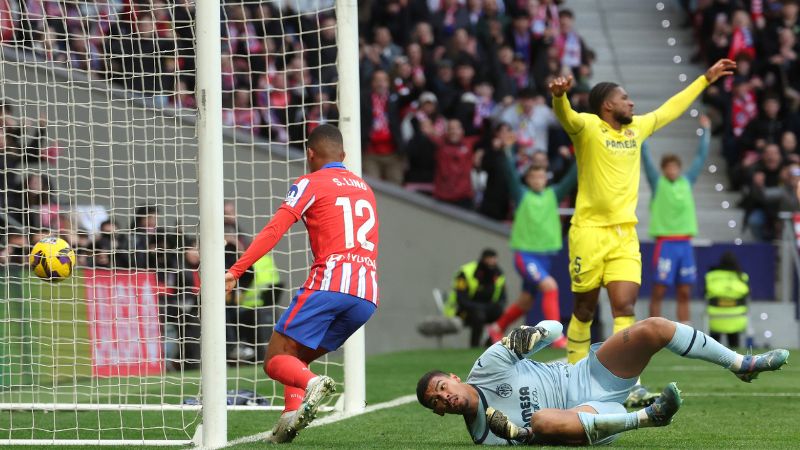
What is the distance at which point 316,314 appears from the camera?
8125 millimetres

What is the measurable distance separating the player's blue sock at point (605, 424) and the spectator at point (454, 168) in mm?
13001

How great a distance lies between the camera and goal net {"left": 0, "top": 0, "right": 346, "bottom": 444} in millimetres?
9648

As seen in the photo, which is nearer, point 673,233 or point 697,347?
point 697,347

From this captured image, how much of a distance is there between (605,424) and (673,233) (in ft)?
35.3

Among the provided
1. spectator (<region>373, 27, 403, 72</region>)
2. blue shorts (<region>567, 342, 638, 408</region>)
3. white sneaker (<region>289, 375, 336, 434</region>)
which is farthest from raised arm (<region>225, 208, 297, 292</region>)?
spectator (<region>373, 27, 403, 72</region>)

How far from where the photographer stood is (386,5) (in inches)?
902

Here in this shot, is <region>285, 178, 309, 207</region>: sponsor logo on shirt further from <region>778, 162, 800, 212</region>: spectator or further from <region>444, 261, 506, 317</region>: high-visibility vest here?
<region>778, 162, 800, 212</region>: spectator

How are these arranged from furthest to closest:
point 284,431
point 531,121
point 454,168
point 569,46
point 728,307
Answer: point 569,46 < point 531,121 < point 454,168 < point 728,307 < point 284,431

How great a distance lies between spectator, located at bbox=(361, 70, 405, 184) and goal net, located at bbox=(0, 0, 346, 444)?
6676mm

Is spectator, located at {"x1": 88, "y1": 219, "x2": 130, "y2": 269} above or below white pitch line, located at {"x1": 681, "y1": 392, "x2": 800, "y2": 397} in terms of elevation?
above

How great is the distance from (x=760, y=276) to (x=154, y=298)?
1075cm

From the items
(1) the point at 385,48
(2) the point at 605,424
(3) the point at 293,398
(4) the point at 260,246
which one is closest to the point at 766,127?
(1) the point at 385,48

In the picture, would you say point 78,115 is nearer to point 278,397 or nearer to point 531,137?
point 278,397

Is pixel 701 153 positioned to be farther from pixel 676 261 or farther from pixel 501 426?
pixel 501 426
